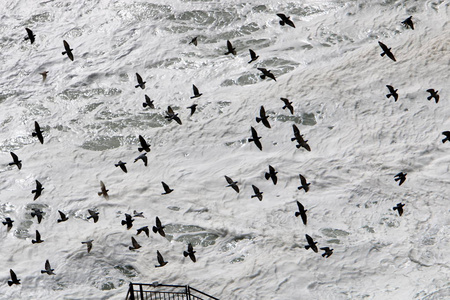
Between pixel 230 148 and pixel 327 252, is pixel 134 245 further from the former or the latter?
pixel 230 148

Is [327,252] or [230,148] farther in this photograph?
[230,148]

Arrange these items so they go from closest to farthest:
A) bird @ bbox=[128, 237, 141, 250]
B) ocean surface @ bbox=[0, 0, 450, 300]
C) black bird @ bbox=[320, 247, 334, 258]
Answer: black bird @ bbox=[320, 247, 334, 258] → bird @ bbox=[128, 237, 141, 250] → ocean surface @ bbox=[0, 0, 450, 300]

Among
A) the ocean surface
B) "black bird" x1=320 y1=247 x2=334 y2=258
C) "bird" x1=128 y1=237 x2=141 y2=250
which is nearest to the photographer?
"black bird" x1=320 y1=247 x2=334 y2=258

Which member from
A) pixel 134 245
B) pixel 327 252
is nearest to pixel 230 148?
pixel 134 245

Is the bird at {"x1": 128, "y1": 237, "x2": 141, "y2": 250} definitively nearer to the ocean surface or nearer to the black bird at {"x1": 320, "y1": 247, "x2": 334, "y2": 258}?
the ocean surface

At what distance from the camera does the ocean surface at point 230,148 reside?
71.5ft

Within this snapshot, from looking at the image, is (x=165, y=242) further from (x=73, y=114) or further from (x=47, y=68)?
(x=47, y=68)

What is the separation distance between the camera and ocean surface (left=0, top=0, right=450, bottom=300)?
71.5 ft

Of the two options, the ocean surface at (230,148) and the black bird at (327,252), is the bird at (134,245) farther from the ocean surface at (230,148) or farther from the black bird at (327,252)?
the black bird at (327,252)

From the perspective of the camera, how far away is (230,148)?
2592 cm

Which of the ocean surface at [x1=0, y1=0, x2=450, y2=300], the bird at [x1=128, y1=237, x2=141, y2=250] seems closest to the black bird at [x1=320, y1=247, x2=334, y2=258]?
the ocean surface at [x1=0, y1=0, x2=450, y2=300]

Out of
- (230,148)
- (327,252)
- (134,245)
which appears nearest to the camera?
(327,252)

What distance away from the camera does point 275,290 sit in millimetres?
20906

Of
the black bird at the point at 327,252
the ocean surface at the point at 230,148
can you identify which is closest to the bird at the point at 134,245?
the ocean surface at the point at 230,148
